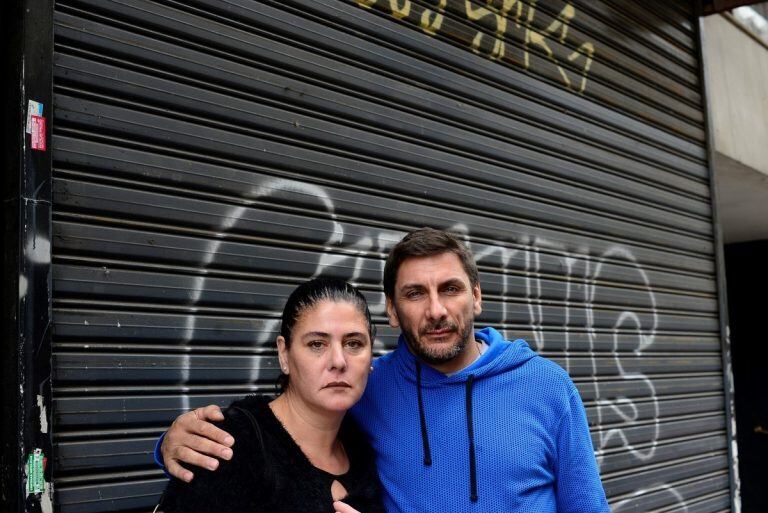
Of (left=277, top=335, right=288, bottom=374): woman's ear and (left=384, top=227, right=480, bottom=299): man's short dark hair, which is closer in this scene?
(left=277, top=335, right=288, bottom=374): woman's ear

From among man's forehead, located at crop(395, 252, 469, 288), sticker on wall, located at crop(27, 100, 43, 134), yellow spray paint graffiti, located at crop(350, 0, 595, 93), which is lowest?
man's forehead, located at crop(395, 252, 469, 288)

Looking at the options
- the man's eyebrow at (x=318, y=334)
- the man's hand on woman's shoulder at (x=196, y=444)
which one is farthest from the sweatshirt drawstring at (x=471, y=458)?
the man's hand on woman's shoulder at (x=196, y=444)

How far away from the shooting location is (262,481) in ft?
6.63

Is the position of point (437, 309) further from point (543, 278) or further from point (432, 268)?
point (543, 278)

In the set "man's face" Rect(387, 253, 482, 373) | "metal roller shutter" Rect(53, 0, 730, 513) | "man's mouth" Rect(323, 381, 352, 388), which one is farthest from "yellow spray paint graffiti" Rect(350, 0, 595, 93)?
"man's mouth" Rect(323, 381, 352, 388)

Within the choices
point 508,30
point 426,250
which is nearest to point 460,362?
point 426,250

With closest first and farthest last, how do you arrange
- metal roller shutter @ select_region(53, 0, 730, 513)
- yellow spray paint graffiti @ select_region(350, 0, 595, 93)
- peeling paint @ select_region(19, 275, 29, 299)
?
peeling paint @ select_region(19, 275, 29, 299)
metal roller shutter @ select_region(53, 0, 730, 513)
yellow spray paint graffiti @ select_region(350, 0, 595, 93)

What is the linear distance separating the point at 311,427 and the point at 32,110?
1461 millimetres

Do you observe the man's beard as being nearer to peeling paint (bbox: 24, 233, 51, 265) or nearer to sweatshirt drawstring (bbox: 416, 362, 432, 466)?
sweatshirt drawstring (bbox: 416, 362, 432, 466)

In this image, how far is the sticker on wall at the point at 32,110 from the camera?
2.49 meters

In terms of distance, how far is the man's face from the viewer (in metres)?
2.45

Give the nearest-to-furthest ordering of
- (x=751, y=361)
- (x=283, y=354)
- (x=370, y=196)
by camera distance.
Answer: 1. (x=283, y=354)
2. (x=370, y=196)
3. (x=751, y=361)

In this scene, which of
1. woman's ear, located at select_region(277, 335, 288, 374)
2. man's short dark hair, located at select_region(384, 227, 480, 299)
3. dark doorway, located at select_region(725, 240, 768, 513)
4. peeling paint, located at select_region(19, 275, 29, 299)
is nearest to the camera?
woman's ear, located at select_region(277, 335, 288, 374)

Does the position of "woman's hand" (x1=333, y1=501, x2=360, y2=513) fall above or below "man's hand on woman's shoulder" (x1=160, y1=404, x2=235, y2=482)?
below
